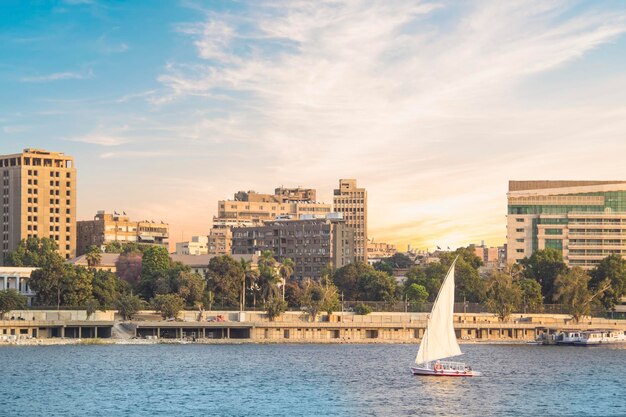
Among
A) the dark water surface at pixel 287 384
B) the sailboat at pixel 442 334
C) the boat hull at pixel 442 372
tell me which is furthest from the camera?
the boat hull at pixel 442 372

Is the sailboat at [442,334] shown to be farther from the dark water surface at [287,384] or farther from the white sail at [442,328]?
the dark water surface at [287,384]

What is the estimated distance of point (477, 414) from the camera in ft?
340

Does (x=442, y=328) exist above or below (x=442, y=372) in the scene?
above

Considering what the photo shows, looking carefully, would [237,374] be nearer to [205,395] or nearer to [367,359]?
[205,395]

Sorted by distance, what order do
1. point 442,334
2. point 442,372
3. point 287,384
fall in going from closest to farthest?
point 287,384 < point 442,334 < point 442,372

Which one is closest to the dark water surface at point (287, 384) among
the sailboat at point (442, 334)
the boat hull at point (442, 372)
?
the boat hull at point (442, 372)

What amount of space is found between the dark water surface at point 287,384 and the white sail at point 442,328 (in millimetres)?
3371

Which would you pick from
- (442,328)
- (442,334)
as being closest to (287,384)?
(442,334)

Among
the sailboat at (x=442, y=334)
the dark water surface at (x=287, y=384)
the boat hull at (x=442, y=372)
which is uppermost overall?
the sailboat at (x=442, y=334)

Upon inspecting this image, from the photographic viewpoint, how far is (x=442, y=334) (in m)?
130

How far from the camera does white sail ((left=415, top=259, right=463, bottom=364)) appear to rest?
421 feet

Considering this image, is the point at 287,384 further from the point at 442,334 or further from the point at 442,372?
the point at 442,372

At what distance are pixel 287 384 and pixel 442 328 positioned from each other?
18.3 m

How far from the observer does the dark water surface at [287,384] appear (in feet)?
348
